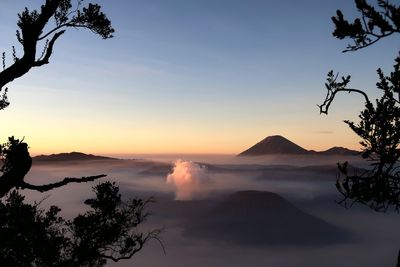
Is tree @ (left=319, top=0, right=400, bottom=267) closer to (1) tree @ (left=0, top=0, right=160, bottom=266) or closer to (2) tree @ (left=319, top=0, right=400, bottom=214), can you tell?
(2) tree @ (left=319, top=0, right=400, bottom=214)

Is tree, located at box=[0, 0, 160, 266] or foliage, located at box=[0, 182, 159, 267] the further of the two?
foliage, located at box=[0, 182, 159, 267]

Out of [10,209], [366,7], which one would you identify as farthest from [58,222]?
[366,7]

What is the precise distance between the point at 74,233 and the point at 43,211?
1.54 meters

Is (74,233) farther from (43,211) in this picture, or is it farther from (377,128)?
(377,128)

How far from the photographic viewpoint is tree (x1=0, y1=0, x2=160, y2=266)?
815cm

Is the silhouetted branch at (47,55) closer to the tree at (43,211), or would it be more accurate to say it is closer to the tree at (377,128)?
the tree at (43,211)

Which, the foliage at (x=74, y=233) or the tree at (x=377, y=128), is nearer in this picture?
the tree at (x=377, y=128)

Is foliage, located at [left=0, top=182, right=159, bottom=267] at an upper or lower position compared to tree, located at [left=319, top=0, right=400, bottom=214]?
lower

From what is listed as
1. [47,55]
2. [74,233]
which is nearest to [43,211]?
[74,233]

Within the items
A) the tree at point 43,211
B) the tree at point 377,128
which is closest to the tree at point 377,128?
the tree at point 377,128

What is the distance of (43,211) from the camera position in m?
16.1

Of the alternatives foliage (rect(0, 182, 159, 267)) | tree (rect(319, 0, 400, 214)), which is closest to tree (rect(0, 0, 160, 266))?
foliage (rect(0, 182, 159, 267))

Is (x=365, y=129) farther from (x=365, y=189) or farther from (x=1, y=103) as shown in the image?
(x=1, y=103)

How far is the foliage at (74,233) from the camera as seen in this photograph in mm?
13641
